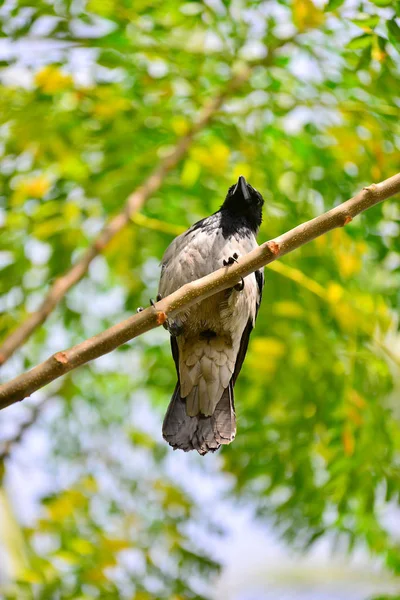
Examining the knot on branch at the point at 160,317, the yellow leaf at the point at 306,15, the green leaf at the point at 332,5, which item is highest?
the yellow leaf at the point at 306,15

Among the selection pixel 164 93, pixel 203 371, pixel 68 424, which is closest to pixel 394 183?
pixel 203 371

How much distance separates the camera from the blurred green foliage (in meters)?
3.43

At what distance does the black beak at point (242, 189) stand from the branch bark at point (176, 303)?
928 mm

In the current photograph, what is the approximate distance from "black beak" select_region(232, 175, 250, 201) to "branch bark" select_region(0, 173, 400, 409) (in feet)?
3.05

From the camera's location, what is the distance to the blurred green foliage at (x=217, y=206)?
135 inches

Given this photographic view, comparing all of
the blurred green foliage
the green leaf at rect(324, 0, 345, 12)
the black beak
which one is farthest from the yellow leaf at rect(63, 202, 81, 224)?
the green leaf at rect(324, 0, 345, 12)

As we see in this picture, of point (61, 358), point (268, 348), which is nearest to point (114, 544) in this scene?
point (268, 348)

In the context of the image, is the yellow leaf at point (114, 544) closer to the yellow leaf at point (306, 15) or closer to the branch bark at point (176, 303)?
the branch bark at point (176, 303)

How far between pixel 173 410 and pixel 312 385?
3.69 ft

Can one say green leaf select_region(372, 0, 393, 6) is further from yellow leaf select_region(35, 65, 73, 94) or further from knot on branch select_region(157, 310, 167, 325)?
yellow leaf select_region(35, 65, 73, 94)

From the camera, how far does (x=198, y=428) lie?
8.59 feet

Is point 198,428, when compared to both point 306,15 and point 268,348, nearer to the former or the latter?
point 268,348

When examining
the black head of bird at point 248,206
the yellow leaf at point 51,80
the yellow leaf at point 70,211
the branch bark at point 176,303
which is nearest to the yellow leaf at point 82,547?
the yellow leaf at point 70,211

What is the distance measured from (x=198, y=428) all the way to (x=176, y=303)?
0.75 m
